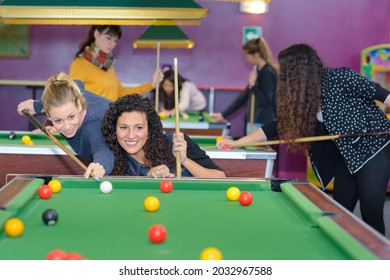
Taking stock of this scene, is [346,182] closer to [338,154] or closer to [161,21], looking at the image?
[338,154]

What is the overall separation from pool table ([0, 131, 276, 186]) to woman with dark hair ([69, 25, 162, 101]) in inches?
43.3

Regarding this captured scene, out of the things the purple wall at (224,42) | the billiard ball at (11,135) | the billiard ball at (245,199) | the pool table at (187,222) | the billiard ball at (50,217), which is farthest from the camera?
the purple wall at (224,42)

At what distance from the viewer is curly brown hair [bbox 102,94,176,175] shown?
9.09 ft

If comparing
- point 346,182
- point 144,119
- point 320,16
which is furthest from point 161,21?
point 320,16

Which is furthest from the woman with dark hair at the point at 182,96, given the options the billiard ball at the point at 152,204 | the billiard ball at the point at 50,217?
the billiard ball at the point at 50,217

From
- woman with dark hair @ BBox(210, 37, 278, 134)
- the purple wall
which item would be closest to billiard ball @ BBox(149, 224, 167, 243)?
woman with dark hair @ BBox(210, 37, 278, 134)

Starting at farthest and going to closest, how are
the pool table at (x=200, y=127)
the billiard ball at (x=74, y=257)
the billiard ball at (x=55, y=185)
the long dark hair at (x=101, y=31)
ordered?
the pool table at (x=200, y=127)
the long dark hair at (x=101, y=31)
the billiard ball at (x=55, y=185)
the billiard ball at (x=74, y=257)

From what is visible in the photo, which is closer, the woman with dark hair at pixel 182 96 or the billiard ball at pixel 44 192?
the billiard ball at pixel 44 192

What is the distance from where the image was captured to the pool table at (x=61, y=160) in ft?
10.6

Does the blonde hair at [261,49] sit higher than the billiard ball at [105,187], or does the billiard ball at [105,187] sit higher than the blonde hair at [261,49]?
the blonde hair at [261,49]

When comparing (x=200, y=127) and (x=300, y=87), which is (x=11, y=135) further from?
(x=300, y=87)

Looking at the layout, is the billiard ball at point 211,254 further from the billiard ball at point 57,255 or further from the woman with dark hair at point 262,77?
the woman with dark hair at point 262,77

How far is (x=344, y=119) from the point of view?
9.85 feet

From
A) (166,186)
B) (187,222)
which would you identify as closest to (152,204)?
(187,222)
